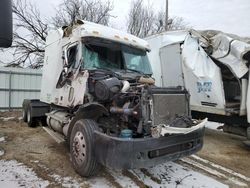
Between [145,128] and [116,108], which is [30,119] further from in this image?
[145,128]

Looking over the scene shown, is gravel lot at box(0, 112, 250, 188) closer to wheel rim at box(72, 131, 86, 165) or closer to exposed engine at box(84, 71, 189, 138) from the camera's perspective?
wheel rim at box(72, 131, 86, 165)

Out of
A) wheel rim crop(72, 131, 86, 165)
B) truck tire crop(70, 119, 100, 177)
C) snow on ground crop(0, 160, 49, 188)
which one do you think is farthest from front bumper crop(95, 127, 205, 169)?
snow on ground crop(0, 160, 49, 188)

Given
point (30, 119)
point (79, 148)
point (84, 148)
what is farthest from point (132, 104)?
point (30, 119)

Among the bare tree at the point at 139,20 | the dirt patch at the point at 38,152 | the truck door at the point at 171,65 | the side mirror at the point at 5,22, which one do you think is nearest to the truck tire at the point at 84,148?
the dirt patch at the point at 38,152

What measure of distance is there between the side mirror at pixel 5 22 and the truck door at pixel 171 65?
243 inches

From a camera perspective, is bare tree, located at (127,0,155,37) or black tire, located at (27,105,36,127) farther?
bare tree, located at (127,0,155,37)

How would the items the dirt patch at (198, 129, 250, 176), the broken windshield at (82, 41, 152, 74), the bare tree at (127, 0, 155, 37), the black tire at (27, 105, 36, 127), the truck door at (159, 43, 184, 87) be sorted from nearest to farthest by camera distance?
1. the broken windshield at (82, 41, 152, 74)
2. the dirt patch at (198, 129, 250, 176)
3. the truck door at (159, 43, 184, 87)
4. the black tire at (27, 105, 36, 127)
5. the bare tree at (127, 0, 155, 37)

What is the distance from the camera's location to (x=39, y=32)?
22.6 meters

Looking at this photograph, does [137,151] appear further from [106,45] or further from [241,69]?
[241,69]

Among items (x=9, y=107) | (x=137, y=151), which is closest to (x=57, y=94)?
(x=137, y=151)

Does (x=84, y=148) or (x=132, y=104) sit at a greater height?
(x=132, y=104)

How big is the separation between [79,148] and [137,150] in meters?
1.22

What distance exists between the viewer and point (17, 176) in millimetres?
4688

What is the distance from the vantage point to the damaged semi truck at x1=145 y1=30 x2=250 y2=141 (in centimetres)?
667
